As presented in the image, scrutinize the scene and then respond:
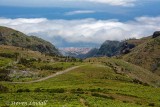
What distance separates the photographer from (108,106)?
95188 mm

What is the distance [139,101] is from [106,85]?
1729 inches

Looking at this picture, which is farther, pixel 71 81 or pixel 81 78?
pixel 81 78

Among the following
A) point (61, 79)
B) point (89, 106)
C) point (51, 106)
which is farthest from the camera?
point (61, 79)

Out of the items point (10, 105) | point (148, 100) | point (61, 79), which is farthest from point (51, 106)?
point (61, 79)

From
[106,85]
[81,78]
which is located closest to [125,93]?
[106,85]

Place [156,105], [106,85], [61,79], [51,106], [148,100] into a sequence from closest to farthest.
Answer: [51,106]
[156,105]
[148,100]
[106,85]
[61,79]

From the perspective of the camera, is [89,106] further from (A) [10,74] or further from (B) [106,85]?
(A) [10,74]

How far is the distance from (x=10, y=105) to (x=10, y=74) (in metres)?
116

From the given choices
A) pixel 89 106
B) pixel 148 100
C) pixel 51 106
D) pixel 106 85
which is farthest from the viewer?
pixel 106 85

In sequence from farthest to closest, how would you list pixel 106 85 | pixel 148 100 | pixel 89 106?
1. pixel 106 85
2. pixel 148 100
3. pixel 89 106

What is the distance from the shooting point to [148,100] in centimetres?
13550

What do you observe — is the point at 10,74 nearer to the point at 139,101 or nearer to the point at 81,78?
the point at 81,78

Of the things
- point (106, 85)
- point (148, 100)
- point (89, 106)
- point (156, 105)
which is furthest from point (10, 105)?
point (106, 85)

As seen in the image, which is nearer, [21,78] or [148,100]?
[148,100]
